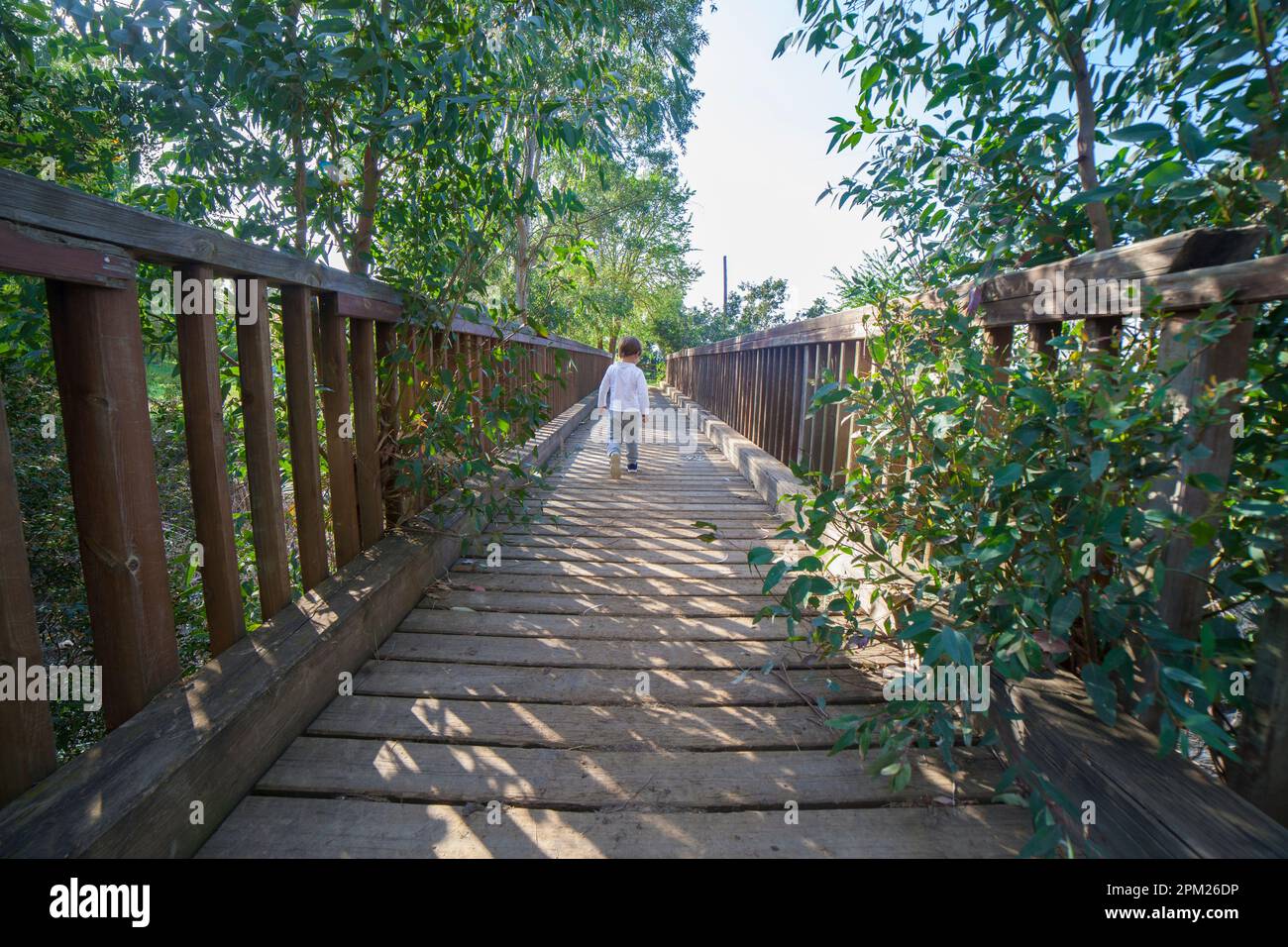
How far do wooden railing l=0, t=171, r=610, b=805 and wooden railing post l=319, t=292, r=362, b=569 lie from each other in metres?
0.07

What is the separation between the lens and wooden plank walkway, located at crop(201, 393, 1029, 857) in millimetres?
1343

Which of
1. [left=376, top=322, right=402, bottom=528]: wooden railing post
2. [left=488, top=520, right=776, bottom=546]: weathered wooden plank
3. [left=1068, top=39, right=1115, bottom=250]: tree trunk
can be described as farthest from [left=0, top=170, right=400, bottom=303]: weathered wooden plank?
[left=1068, top=39, right=1115, bottom=250]: tree trunk

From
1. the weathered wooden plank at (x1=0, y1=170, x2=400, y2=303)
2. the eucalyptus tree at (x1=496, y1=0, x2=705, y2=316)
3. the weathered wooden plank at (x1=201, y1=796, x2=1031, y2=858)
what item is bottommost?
the weathered wooden plank at (x1=201, y1=796, x2=1031, y2=858)

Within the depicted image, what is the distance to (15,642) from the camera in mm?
1016

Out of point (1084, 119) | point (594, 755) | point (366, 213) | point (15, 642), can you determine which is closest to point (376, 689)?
point (594, 755)

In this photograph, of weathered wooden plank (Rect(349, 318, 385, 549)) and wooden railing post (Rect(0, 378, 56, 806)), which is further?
weathered wooden plank (Rect(349, 318, 385, 549))

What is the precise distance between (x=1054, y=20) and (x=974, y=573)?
1.61m

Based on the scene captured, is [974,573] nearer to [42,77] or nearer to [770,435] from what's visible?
[770,435]

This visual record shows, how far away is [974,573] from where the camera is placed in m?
1.37

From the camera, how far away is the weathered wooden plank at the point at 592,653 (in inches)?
84.4

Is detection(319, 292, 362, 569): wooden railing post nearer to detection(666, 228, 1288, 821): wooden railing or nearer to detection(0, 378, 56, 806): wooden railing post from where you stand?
detection(0, 378, 56, 806): wooden railing post

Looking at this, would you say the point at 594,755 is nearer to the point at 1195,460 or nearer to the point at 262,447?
the point at 262,447

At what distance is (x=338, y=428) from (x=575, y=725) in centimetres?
142
